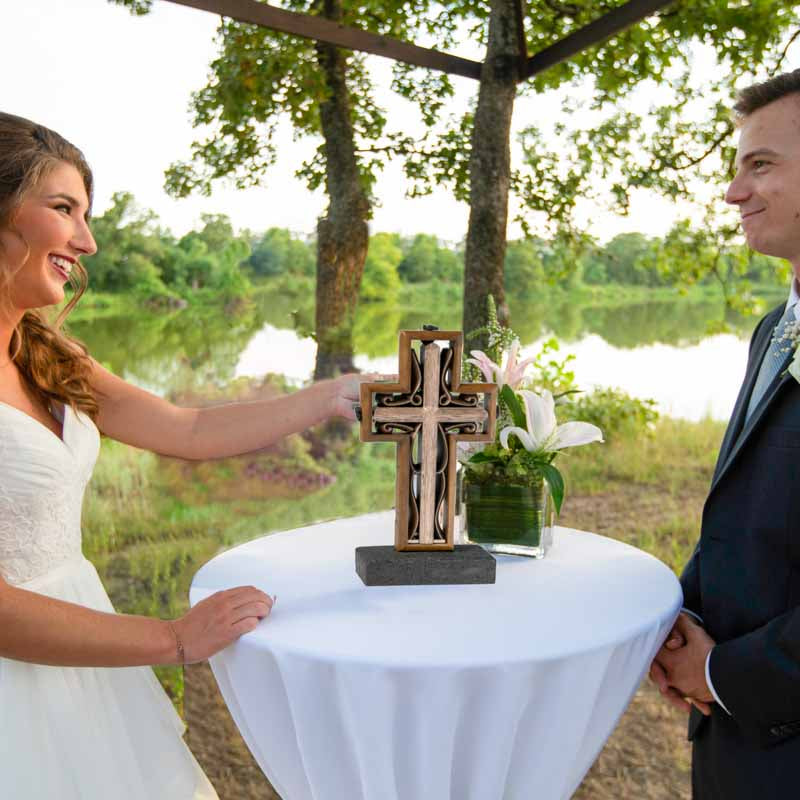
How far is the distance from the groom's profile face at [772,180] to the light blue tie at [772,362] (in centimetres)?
10

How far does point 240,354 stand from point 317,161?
119cm

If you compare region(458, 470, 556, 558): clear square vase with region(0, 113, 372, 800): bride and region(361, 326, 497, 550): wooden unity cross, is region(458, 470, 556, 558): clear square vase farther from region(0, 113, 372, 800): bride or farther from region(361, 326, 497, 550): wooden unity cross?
region(0, 113, 372, 800): bride

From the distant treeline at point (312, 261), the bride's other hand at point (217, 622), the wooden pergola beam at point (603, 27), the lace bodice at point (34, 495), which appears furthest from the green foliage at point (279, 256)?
the bride's other hand at point (217, 622)

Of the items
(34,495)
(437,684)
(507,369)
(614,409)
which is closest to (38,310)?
(34,495)

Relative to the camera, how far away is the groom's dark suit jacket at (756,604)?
4.92 feet

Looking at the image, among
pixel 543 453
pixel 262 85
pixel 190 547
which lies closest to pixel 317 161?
pixel 262 85

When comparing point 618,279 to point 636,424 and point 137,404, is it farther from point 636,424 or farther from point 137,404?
point 137,404

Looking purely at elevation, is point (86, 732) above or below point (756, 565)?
below

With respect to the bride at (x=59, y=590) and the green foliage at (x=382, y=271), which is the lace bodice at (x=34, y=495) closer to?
the bride at (x=59, y=590)

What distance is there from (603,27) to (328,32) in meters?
1.01

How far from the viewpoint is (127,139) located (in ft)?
14.6

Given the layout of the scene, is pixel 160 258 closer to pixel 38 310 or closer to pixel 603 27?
pixel 603 27

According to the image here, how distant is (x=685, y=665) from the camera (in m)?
1.67

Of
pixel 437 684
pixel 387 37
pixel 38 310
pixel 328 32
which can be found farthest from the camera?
pixel 387 37
